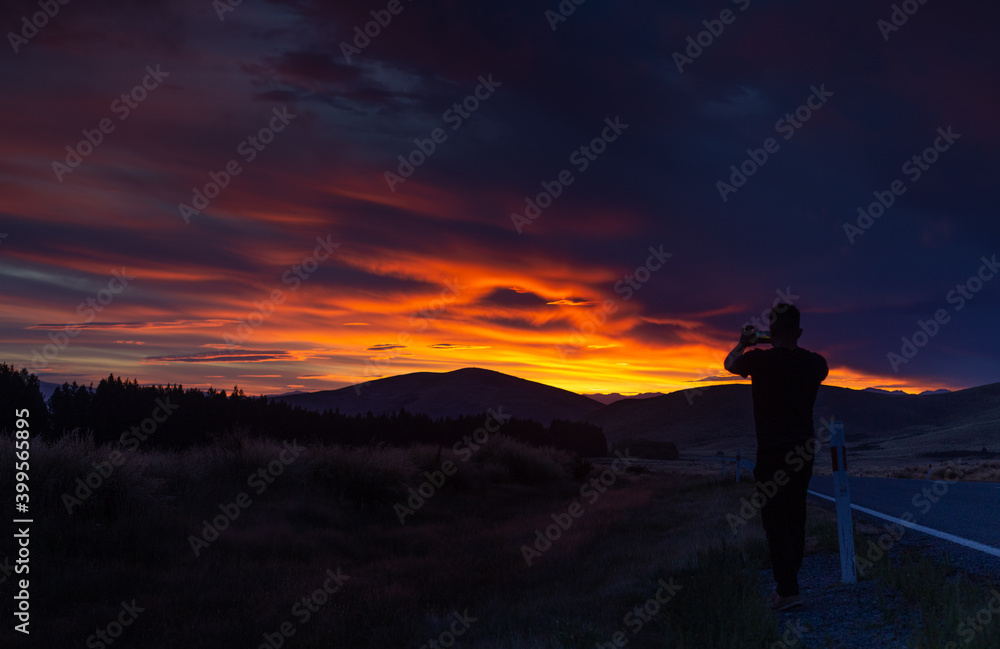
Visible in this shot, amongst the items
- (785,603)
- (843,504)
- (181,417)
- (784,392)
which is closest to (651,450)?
(181,417)

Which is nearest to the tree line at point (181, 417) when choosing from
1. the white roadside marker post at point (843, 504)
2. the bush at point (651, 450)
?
the white roadside marker post at point (843, 504)

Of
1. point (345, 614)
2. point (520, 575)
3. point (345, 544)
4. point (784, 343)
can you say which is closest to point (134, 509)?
point (345, 544)

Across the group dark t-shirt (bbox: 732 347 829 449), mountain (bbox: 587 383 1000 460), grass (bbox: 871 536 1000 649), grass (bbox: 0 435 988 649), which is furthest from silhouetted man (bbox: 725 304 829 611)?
mountain (bbox: 587 383 1000 460)

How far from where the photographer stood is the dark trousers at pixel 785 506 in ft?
16.8

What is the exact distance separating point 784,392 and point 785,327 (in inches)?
20.8

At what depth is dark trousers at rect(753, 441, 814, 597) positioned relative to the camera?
5.12 m

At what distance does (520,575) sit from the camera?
375 inches

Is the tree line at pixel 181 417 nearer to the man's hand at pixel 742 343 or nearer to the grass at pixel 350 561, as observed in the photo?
the grass at pixel 350 561

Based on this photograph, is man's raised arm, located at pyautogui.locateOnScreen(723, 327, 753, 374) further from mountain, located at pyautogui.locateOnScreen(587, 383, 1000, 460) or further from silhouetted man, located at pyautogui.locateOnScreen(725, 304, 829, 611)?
mountain, located at pyautogui.locateOnScreen(587, 383, 1000, 460)

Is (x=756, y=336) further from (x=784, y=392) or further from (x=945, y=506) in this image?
(x=945, y=506)

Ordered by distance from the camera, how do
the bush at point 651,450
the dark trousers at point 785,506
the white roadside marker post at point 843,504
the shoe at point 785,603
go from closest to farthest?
the dark trousers at point 785,506 < the shoe at point 785,603 < the white roadside marker post at point 843,504 < the bush at point 651,450

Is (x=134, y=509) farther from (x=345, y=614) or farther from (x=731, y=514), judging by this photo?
(x=731, y=514)

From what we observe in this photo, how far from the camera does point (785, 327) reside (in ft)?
17.4

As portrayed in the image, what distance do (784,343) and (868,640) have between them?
2159 mm
